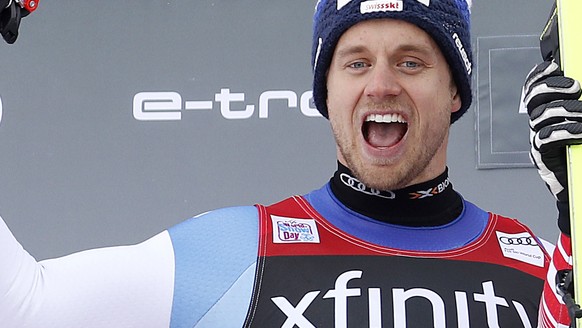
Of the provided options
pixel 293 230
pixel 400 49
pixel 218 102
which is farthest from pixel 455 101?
pixel 218 102

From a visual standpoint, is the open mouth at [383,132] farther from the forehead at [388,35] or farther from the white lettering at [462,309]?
the white lettering at [462,309]

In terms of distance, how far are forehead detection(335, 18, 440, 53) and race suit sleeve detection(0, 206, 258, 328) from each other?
1.25 feet

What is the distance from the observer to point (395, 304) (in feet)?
6.19

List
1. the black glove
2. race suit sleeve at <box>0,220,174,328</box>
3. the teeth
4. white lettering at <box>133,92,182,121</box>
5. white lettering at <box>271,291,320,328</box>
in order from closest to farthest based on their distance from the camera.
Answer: the black glove
race suit sleeve at <box>0,220,174,328</box>
white lettering at <box>271,291,320,328</box>
the teeth
white lettering at <box>133,92,182,121</box>

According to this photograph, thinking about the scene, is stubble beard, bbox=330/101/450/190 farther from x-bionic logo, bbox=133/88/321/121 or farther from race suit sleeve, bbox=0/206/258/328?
x-bionic logo, bbox=133/88/321/121

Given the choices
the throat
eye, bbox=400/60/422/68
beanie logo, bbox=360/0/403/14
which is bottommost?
the throat

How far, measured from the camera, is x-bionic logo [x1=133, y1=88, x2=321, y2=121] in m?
3.39

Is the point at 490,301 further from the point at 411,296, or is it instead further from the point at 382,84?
the point at 382,84

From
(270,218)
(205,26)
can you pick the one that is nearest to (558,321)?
(270,218)

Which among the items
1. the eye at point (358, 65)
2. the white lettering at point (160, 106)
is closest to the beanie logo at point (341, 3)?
the eye at point (358, 65)

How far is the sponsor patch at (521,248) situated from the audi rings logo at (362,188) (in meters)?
0.22

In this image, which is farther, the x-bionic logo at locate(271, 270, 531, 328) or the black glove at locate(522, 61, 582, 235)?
the x-bionic logo at locate(271, 270, 531, 328)

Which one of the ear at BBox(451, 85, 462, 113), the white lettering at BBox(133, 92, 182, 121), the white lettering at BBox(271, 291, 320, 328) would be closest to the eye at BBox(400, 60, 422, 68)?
the ear at BBox(451, 85, 462, 113)

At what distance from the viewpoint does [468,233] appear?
2.04 meters
